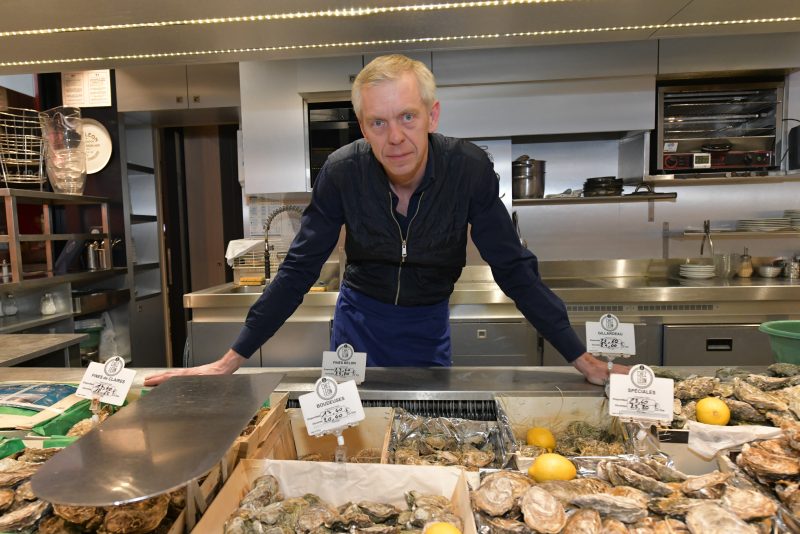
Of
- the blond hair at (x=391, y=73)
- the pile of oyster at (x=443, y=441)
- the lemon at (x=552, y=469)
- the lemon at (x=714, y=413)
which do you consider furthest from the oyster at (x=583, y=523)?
the blond hair at (x=391, y=73)

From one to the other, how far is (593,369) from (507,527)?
688 millimetres

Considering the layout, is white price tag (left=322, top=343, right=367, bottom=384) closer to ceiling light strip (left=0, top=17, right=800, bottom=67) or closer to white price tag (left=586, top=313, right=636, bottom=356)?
white price tag (left=586, top=313, right=636, bottom=356)

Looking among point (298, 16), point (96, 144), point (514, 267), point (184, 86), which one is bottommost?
point (514, 267)

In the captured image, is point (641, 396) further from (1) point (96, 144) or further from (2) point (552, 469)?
(1) point (96, 144)

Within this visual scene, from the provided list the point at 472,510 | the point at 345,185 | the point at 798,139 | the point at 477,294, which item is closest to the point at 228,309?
the point at 477,294

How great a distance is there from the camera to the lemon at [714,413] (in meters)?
0.98

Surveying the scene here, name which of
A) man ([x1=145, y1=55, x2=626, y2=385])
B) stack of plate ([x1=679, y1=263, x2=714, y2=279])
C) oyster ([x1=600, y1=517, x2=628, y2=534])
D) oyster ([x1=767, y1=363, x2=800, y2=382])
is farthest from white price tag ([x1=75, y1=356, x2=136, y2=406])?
stack of plate ([x1=679, y1=263, x2=714, y2=279])

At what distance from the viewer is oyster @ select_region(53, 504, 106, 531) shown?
0.70 m

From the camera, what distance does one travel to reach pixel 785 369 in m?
1.12

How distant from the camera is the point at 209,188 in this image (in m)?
4.88

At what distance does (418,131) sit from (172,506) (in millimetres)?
962

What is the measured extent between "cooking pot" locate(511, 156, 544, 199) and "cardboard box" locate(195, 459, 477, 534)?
299 cm

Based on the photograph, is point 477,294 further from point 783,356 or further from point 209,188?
point 209,188

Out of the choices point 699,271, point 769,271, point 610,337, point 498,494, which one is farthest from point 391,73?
point 769,271
